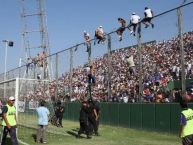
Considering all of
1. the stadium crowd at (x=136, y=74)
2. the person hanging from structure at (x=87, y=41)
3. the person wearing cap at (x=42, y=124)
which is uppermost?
the person hanging from structure at (x=87, y=41)

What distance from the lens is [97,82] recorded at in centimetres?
3109

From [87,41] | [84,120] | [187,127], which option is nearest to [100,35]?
[87,41]

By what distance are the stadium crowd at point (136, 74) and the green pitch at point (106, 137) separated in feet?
5.67

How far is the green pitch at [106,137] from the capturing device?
19.8 m

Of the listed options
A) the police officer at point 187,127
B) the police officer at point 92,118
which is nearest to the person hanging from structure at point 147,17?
the police officer at point 92,118

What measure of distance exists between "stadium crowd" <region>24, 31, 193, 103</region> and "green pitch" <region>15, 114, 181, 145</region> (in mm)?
1727

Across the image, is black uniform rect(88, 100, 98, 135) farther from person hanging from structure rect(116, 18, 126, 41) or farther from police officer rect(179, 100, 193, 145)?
police officer rect(179, 100, 193, 145)

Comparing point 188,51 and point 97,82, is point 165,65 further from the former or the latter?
point 97,82

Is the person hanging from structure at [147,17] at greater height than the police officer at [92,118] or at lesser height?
greater

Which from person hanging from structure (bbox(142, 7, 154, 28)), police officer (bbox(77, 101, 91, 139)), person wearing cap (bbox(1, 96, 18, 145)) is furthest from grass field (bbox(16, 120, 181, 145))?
person hanging from structure (bbox(142, 7, 154, 28))

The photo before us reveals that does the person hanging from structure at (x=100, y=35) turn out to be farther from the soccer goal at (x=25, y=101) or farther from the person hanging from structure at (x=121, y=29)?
the soccer goal at (x=25, y=101)

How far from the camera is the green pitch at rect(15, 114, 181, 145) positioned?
19766mm

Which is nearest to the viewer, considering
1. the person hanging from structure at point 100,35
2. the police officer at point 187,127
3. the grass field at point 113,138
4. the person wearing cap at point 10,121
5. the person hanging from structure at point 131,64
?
the police officer at point 187,127

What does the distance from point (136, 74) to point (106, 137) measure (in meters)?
5.69
